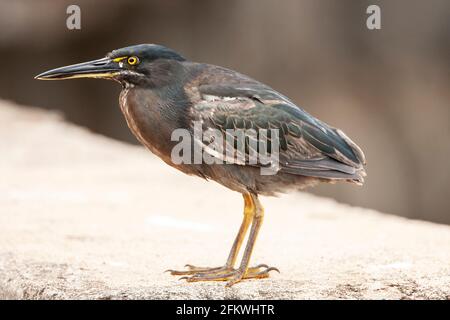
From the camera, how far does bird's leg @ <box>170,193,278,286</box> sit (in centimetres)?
466

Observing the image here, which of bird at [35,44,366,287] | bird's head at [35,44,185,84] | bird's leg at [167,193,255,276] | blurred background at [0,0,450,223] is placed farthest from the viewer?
blurred background at [0,0,450,223]

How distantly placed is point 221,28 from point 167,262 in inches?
260

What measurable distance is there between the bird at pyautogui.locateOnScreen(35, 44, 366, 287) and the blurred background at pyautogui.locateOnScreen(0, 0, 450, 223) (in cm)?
548

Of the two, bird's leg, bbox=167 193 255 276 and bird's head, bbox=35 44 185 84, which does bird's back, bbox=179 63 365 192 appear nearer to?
bird's head, bbox=35 44 185 84

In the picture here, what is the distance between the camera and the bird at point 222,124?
448cm

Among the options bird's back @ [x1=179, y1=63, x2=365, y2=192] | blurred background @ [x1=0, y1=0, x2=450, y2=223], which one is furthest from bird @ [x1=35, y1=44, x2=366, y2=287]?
blurred background @ [x1=0, y1=0, x2=450, y2=223]

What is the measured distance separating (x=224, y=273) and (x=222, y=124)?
35.1 inches

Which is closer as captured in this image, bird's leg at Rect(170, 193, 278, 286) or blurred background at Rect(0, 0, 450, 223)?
bird's leg at Rect(170, 193, 278, 286)

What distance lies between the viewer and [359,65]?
10133 mm

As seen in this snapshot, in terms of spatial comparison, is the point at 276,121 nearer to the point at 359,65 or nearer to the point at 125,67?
the point at 125,67

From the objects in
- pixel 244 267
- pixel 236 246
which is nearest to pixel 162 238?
pixel 236 246

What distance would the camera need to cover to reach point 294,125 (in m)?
4.63

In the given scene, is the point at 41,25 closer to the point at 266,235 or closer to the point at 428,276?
the point at 266,235

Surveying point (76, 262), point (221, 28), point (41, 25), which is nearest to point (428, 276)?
point (76, 262)
